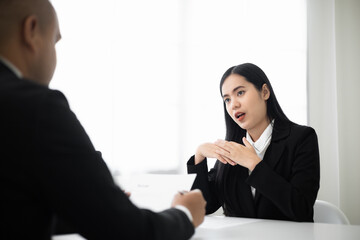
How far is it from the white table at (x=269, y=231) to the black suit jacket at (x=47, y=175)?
1.64 feet

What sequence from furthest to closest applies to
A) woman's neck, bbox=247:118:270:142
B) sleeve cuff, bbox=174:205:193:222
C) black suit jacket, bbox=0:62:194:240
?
woman's neck, bbox=247:118:270:142
sleeve cuff, bbox=174:205:193:222
black suit jacket, bbox=0:62:194:240

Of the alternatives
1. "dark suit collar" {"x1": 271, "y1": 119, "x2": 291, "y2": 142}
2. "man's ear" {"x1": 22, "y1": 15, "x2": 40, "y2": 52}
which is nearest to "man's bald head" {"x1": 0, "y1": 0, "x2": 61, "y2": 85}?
"man's ear" {"x1": 22, "y1": 15, "x2": 40, "y2": 52}

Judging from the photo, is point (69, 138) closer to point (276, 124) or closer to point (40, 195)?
point (40, 195)

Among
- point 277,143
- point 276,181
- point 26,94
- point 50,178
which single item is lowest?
point 276,181

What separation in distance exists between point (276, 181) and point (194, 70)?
2.01 meters

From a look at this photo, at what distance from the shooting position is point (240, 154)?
1600 mm

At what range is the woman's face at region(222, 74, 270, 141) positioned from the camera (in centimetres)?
184

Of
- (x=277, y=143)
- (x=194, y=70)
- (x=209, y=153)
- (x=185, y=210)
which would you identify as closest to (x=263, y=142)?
(x=277, y=143)

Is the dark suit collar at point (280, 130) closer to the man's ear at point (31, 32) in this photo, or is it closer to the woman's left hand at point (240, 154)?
the woman's left hand at point (240, 154)

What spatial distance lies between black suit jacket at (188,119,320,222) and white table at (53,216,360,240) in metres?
0.18

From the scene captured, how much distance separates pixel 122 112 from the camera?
312 centimetres

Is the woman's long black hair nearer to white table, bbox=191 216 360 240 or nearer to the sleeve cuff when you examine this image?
white table, bbox=191 216 360 240

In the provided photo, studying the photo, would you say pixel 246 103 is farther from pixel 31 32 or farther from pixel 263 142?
pixel 31 32

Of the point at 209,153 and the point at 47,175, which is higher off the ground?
the point at 47,175
